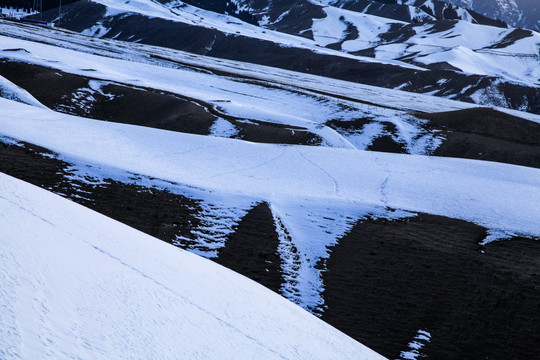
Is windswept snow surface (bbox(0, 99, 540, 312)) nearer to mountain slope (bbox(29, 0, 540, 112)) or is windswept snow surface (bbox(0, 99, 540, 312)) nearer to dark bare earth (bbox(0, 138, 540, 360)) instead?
dark bare earth (bbox(0, 138, 540, 360))

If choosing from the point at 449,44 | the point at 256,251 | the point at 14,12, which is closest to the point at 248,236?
the point at 256,251

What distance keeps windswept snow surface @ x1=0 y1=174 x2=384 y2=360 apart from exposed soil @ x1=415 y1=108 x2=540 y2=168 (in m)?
35.9

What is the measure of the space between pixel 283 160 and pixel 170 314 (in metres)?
19.3

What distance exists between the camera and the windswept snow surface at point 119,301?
758 centimetres

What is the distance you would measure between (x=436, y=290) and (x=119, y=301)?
12.1 meters

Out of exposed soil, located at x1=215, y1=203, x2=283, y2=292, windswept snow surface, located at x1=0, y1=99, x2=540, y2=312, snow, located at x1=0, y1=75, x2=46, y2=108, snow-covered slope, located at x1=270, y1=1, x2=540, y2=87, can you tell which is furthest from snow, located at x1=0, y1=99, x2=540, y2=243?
snow-covered slope, located at x1=270, y1=1, x2=540, y2=87

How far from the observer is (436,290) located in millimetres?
18094

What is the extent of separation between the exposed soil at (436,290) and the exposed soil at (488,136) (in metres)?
26.3

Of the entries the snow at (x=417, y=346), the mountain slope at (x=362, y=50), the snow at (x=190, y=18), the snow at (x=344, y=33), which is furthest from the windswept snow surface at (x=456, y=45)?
the snow at (x=417, y=346)

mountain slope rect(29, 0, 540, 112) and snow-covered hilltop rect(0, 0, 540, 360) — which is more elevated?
mountain slope rect(29, 0, 540, 112)

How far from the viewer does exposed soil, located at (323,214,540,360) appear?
53.2 feet

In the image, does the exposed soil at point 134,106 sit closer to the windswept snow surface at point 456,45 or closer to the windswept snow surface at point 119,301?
the windswept snow surface at point 119,301

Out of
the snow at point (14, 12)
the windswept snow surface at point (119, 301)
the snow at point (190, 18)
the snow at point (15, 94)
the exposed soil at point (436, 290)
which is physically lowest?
the exposed soil at point (436, 290)

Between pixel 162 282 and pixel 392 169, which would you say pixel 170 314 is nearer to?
pixel 162 282
